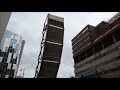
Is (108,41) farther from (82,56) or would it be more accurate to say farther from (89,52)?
(82,56)

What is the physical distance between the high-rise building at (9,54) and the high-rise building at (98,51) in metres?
29.2

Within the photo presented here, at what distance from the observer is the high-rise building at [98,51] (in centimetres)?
3966

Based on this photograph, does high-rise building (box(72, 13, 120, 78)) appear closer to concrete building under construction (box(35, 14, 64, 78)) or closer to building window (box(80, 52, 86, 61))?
building window (box(80, 52, 86, 61))

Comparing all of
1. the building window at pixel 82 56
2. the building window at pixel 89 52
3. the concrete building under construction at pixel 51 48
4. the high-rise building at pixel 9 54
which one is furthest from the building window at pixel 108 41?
the concrete building under construction at pixel 51 48

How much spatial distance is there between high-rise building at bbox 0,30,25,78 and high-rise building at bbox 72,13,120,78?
29.2 meters

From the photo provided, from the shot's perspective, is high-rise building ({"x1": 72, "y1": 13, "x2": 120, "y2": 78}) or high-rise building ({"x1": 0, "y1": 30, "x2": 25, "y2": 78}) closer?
high-rise building ({"x1": 0, "y1": 30, "x2": 25, "y2": 78})

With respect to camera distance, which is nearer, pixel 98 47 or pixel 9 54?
pixel 9 54

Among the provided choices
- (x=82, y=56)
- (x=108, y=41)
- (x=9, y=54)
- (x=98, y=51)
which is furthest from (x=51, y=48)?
(x=82, y=56)

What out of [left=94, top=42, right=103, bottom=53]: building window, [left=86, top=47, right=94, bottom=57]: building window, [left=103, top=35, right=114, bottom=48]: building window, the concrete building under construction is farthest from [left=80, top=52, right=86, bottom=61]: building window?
the concrete building under construction

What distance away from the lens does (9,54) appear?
35.6 meters

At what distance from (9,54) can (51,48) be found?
84.7ft

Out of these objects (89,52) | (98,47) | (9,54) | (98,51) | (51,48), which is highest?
(98,47)

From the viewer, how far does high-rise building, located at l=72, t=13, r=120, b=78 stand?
39.7m
